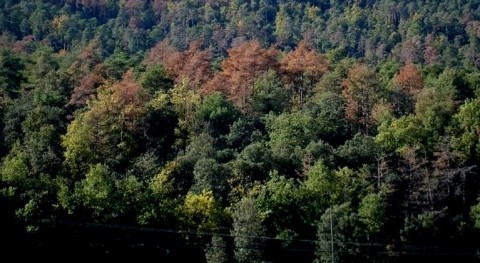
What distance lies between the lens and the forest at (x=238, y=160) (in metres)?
37.1

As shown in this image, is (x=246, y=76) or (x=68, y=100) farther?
(x=246, y=76)

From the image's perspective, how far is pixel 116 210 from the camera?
37.1m

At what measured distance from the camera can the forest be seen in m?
37.1

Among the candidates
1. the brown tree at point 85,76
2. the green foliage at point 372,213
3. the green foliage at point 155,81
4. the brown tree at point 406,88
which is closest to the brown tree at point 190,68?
the green foliage at point 155,81

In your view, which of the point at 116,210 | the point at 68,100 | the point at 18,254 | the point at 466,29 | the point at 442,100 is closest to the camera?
the point at 18,254

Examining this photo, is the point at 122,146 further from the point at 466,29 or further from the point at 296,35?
the point at 466,29

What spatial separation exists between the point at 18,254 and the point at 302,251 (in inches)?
651

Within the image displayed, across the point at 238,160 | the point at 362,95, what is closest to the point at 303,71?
the point at 362,95

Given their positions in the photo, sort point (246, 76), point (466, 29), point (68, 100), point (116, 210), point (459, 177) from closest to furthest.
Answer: point (116, 210), point (459, 177), point (68, 100), point (246, 76), point (466, 29)

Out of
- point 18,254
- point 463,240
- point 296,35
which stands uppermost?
point 18,254

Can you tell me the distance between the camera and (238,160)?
4319 centimetres

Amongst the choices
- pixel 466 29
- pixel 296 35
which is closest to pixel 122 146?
pixel 296 35

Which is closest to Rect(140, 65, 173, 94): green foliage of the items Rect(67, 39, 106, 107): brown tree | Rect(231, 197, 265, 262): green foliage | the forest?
the forest

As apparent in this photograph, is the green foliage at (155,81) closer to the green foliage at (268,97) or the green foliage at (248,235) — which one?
the green foliage at (268,97)
